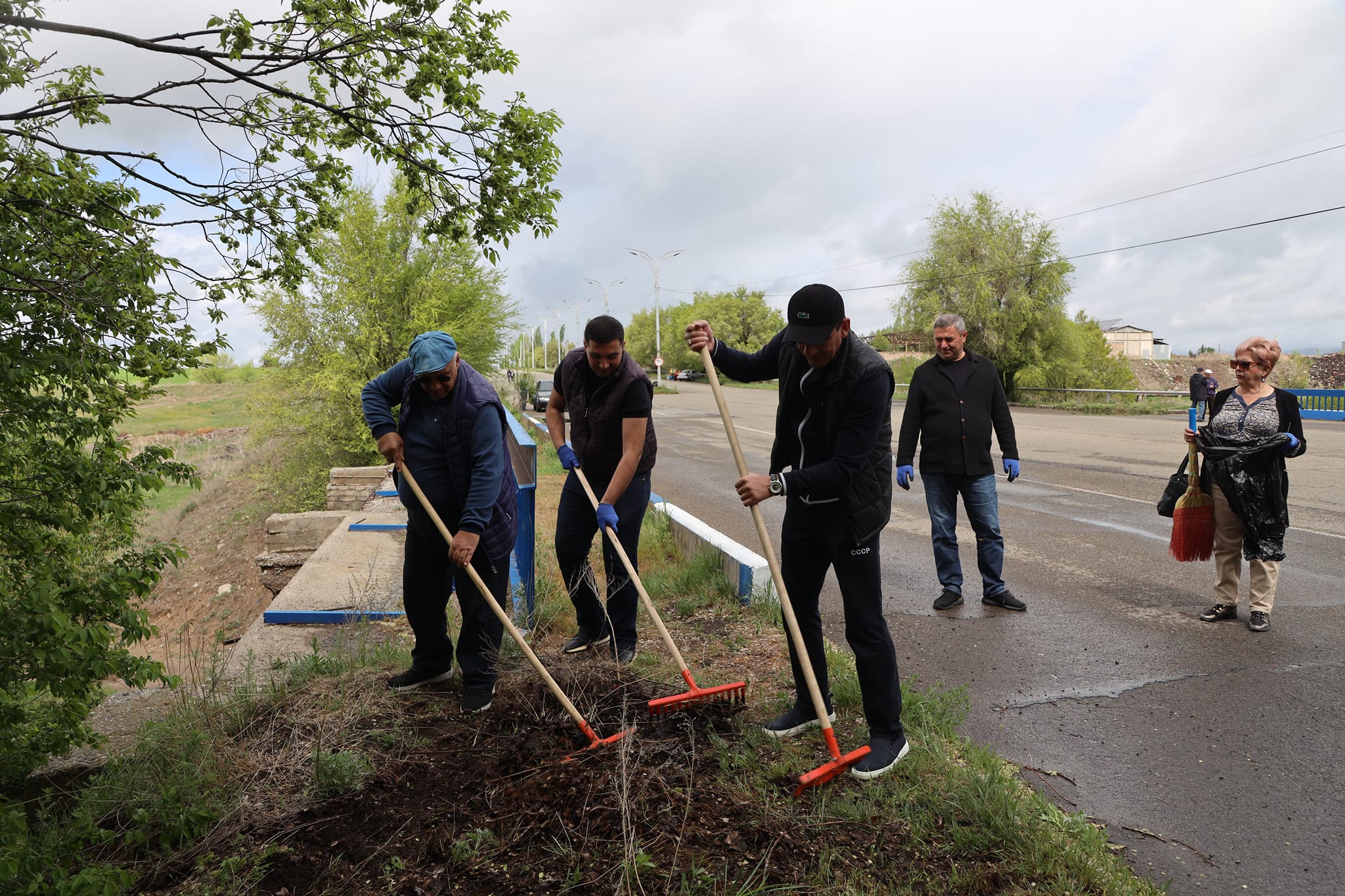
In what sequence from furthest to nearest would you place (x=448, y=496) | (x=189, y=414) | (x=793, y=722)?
(x=189, y=414)
(x=448, y=496)
(x=793, y=722)

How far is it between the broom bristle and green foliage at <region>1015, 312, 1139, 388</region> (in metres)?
31.8

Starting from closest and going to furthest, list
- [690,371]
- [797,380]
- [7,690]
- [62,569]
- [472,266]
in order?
[7,690] < [62,569] < [797,380] < [472,266] < [690,371]

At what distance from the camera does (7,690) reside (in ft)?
9.57

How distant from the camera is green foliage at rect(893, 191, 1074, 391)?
3753 centimetres

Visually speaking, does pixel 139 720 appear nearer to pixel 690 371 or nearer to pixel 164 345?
pixel 164 345

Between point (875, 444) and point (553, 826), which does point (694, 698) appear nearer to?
point (553, 826)

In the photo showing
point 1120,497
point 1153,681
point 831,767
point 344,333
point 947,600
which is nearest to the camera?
point 831,767

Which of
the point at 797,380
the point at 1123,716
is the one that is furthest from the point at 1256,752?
the point at 797,380

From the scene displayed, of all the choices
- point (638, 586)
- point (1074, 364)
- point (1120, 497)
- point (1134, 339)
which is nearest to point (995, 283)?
point (1074, 364)

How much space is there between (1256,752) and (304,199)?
5.68 metres

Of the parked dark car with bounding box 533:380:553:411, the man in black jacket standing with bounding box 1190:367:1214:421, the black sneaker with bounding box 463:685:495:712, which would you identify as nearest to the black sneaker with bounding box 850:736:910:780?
the black sneaker with bounding box 463:685:495:712

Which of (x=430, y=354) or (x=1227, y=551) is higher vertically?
(x=430, y=354)

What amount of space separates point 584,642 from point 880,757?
2.06 m

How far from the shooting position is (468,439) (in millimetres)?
4148
